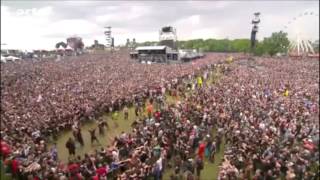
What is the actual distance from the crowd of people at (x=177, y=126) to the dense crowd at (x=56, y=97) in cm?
6

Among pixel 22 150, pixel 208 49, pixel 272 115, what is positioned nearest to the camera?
pixel 22 150

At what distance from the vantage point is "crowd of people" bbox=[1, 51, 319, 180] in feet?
47.9

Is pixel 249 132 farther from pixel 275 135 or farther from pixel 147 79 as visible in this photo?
pixel 147 79

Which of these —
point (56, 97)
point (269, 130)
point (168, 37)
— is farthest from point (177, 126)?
point (168, 37)

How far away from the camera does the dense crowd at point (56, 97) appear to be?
17.2 meters

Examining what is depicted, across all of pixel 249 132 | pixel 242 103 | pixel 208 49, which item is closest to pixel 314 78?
pixel 242 103

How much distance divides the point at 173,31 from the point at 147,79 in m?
29.1

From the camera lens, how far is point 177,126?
19.3 meters

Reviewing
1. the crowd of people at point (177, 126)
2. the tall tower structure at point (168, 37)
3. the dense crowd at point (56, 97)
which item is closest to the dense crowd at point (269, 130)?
the crowd of people at point (177, 126)

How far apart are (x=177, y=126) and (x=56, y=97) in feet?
36.8

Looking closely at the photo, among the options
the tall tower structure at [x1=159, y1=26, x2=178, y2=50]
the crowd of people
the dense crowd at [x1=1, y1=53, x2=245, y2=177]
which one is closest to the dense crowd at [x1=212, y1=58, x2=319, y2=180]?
the crowd of people

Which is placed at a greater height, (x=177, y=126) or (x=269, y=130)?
(x=269, y=130)

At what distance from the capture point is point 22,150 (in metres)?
16.2

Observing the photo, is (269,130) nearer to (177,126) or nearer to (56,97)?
(177,126)
